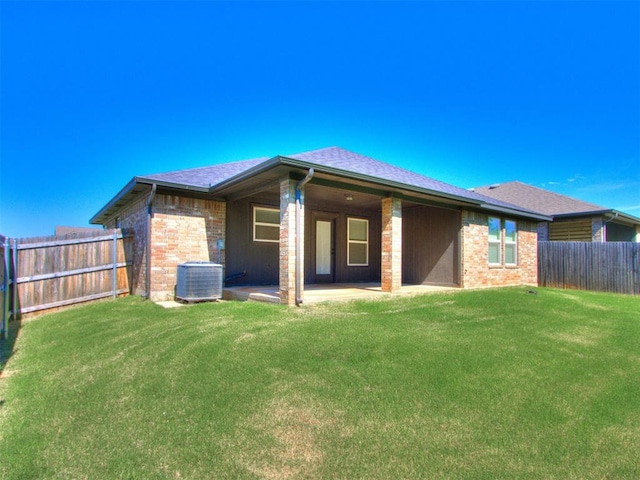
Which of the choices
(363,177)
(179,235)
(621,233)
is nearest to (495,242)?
(363,177)

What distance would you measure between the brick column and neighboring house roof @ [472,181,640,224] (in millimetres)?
11382

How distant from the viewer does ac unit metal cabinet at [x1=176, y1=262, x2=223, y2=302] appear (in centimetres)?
793

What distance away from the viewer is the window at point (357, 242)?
39.6 feet

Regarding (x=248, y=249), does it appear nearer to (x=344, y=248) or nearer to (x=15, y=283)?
(x=344, y=248)

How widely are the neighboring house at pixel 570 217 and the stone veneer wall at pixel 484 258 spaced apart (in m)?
3.71

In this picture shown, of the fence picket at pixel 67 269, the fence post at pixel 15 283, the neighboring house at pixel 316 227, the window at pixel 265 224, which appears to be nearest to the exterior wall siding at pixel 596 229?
the neighboring house at pixel 316 227

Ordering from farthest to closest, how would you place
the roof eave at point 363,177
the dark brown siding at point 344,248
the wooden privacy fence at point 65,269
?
the dark brown siding at point 344,248 < the wooden privacy fence at point 65,269 < the roof eave at point 363,177

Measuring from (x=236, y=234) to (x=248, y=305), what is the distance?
Answer: 3.15 metres

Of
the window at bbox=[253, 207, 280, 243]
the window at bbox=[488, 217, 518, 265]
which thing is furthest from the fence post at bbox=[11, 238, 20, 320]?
the window at bbox=[488, 217, 518, 265]

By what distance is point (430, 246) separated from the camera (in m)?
11.4

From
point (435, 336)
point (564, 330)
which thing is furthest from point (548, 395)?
point (564, 330)

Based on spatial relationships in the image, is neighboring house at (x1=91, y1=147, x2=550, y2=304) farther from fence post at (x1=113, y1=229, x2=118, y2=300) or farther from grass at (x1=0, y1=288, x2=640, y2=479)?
grass at (x1=0, y1=288, x2=640, y2=479)

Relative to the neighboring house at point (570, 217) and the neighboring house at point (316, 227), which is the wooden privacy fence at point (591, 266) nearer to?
the neighboring house at point (316, 227)

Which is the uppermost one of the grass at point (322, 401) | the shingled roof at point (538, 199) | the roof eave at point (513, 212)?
the shingled roof at point (538, 199)
